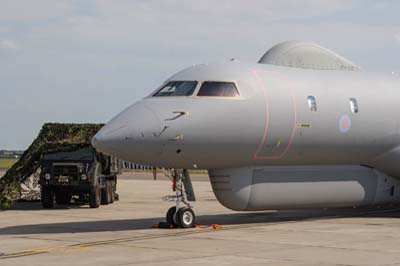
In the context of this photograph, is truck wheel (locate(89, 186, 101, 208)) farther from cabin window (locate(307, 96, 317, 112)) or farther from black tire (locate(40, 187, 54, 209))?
cabin window (locate(307, 96, 317, 112))

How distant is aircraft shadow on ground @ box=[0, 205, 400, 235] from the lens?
19656 mm

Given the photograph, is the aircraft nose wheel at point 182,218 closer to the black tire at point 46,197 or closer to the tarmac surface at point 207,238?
the tarmac surface at point 207,238

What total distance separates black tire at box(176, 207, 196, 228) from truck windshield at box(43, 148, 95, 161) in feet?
32.2

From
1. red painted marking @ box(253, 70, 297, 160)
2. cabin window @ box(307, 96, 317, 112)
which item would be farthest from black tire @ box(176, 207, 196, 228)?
cabin window @ box(307, 96, 317, 112)

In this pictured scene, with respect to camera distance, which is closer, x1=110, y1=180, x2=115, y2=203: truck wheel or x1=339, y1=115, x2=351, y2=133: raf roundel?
x1=339, y1=115, x2=351, y2=133: raf roundel

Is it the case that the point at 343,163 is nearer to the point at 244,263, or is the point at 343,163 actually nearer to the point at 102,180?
the point at 244,263

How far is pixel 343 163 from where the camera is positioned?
70.9ft

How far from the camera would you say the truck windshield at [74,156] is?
2845 cm

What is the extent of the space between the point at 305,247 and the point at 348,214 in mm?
8818

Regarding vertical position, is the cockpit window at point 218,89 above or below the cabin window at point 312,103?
above

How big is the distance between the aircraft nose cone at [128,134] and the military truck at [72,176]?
9997 mm

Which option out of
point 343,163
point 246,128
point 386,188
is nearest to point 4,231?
point 246,128

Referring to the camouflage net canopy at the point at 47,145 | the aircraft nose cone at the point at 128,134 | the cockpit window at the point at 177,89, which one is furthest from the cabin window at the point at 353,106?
the camouflage net canopy at the point at 47,145

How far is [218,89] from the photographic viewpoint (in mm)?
19234
